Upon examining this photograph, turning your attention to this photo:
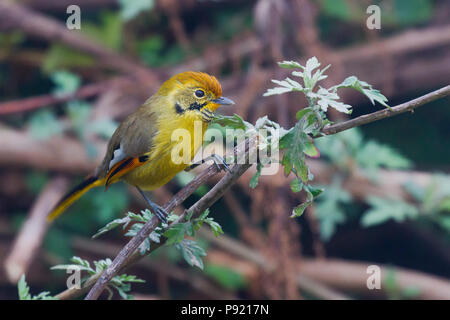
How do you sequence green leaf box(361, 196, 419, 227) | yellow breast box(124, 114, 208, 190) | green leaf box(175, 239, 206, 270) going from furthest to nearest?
green leaf box(361, 196, 419, 227) < yellow breast box(124, 114, 208, 190) < green leaf box(175, 239, 206, 270)

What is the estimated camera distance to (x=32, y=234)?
315 cm

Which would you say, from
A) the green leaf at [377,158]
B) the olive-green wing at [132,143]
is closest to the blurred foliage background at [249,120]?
the green leaf at [377,158]

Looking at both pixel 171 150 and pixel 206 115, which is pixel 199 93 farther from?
pixel 171 150

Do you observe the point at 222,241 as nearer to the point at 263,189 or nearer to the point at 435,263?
the point at 263,189

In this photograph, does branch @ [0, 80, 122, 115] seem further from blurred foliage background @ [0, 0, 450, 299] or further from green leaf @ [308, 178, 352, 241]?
green leaf @ [308, 178, 352, 241]

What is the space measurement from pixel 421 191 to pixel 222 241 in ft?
4.15

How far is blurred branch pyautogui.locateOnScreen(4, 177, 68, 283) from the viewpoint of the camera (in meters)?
3.00

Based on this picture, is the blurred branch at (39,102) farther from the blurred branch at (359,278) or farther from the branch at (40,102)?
the blurred branch at (359,278)

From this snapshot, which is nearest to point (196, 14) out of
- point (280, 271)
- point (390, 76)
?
point (390, 76)

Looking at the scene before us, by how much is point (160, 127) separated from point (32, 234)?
1605 mm

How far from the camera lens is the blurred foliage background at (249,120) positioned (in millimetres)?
3184

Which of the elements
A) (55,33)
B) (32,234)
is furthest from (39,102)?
(32,234)

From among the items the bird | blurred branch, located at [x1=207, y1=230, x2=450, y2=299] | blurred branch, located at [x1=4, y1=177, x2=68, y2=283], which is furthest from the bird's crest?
blurred branch, located at [x1=4, y1=177, x2=68, y2=283]

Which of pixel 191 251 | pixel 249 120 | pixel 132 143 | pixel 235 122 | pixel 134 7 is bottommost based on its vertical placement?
pixel 191 251
